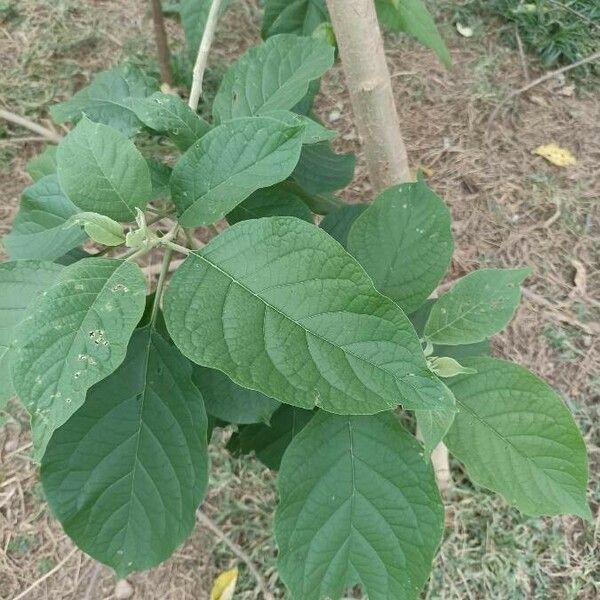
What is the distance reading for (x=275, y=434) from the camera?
115 cm

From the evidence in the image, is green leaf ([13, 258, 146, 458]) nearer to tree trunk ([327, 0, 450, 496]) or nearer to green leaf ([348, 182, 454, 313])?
green leaf ([348, 182, 454, 313])

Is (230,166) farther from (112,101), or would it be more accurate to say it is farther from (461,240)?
(461,240)

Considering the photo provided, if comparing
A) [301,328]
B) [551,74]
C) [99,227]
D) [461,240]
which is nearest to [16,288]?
[99,227]

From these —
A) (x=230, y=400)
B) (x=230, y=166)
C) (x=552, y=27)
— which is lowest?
(x=552, y=27)

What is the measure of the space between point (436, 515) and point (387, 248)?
394 mm

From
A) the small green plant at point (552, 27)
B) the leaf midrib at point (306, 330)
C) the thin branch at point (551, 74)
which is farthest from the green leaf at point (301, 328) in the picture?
the small green plant at point (552, 27)

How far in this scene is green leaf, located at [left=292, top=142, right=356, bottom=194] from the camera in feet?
4.00

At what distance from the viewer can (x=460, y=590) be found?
1744mm

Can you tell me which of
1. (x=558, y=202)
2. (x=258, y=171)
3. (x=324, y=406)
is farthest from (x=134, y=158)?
(x=558, y=202)

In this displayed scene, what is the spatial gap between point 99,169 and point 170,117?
15 cm

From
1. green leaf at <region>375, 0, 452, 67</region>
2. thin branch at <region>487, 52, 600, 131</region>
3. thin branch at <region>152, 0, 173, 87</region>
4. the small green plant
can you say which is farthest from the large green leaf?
the small green plant

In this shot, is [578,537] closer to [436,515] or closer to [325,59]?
[436,515]

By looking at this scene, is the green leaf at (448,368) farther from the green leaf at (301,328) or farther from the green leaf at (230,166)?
the green leaf at (230,166)

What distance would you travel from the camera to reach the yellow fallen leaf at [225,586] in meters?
1.72
